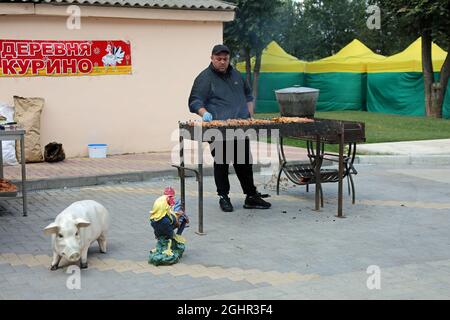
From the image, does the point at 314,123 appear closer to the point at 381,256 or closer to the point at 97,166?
the point at 381,256

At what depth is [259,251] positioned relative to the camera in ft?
20.2

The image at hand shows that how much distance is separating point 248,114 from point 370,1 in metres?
16.8

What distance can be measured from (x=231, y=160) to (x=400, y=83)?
62.5 feet

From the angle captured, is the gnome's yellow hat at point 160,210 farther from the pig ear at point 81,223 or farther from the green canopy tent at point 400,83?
the green canopy tent at point 400,83

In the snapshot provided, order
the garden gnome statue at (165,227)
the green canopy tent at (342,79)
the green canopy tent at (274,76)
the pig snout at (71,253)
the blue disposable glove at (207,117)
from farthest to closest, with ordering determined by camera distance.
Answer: the green canopy tent at (274,76) < the green canopy tent at (342,79) < the blue disposable glove at (207,117) < the garden gnome statue at (165,227) < the pig snout at (71,253)

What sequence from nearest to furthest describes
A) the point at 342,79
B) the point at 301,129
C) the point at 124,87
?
the point at 301,129, the point at 124,87, the point at 342,79

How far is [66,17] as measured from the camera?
11.7 m

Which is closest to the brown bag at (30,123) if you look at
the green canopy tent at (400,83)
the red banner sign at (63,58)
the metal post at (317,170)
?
the red banner sign at (63,58)

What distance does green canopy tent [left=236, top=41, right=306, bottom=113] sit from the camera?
2902 cm

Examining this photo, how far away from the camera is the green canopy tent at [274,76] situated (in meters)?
29.0

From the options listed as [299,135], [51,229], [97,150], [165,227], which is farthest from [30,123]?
[165,227]

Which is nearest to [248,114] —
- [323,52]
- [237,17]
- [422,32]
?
[422,32]

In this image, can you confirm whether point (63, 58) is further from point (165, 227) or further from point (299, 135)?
point (165, 227)

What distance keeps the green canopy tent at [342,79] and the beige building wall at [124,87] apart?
15.5 m
